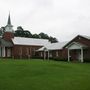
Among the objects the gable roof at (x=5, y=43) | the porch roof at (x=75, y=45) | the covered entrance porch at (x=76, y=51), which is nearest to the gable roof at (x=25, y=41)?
the gable roof at (x=5, y=43)

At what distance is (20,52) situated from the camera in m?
66.0

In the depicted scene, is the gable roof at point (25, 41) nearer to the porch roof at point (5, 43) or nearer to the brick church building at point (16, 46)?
the brick church building at point (16, 46)

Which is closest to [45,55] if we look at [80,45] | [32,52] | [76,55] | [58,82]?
[32,52]

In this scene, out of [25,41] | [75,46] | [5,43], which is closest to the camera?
[75,46]

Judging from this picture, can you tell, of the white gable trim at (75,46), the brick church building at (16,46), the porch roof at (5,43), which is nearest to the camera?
the white gable trim at (75,46)

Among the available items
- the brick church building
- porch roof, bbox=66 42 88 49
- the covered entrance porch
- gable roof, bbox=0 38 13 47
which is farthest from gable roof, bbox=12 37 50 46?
porch roof, bbox=66 42 88 49

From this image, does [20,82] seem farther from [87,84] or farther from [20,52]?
[20,52]

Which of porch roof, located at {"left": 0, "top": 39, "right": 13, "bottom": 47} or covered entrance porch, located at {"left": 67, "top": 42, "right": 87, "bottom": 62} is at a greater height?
porch roof, located at {"left": 0, "top": 39, "right": 13, "bottom": 47}

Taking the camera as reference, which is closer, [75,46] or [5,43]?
[75,46]

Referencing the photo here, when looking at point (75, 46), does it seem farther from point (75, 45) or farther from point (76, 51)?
point (76, 51)

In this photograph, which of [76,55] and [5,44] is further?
[5,44]

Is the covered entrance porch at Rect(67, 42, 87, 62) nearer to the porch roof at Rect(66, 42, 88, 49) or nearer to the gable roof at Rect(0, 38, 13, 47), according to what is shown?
the porch roof at Rect(66, 42, 88, 49)

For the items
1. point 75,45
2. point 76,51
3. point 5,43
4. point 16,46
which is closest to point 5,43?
point 5,43

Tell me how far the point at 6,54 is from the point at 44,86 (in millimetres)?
49862
